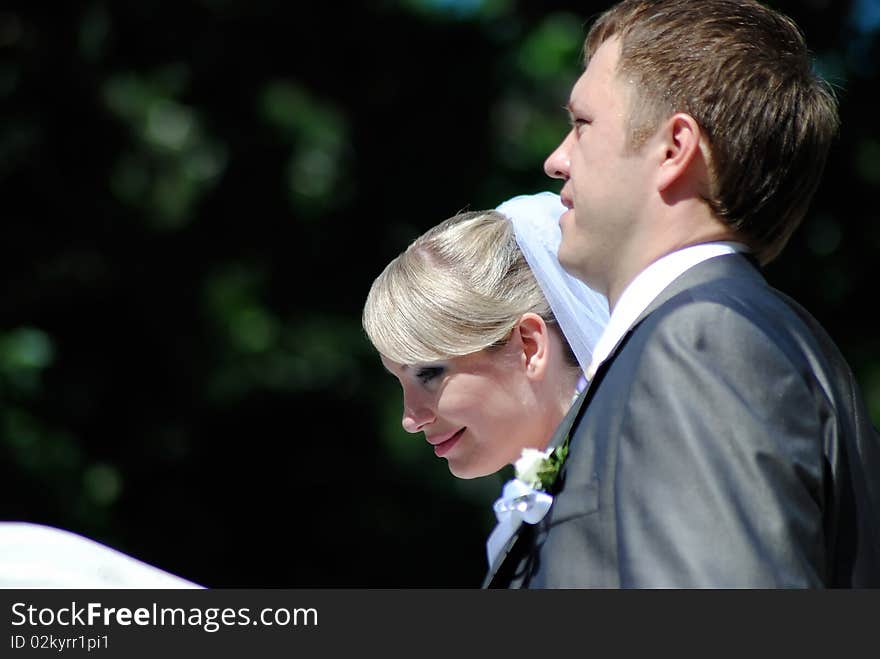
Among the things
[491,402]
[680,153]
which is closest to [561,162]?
[680,153]

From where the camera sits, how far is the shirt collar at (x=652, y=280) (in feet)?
6.34

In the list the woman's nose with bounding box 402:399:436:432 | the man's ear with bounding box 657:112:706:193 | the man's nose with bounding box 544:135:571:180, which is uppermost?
the man's nose with bounding box 544:135:571:180

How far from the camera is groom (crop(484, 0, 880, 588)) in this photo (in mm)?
1602

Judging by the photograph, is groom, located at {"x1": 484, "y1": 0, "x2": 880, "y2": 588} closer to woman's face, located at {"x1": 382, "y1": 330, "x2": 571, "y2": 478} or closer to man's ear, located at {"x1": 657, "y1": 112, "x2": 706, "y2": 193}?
man's ear, located at {"x1": 657, "y1": 112, "x2": 706, "y2": 193}

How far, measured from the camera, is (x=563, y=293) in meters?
2.76

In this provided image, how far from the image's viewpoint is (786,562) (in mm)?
1570

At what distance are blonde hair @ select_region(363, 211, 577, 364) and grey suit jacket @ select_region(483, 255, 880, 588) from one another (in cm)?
86

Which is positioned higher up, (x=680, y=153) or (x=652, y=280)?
(x=680, y=153)

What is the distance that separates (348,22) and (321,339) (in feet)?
6.17

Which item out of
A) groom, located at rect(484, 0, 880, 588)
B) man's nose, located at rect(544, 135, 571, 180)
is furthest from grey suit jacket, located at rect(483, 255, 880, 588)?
man's nose, located at rect(544, 135, 571, 180)

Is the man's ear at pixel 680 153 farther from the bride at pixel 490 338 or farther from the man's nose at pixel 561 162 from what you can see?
the bride at pixel 490 338

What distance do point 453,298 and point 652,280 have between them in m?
0.88

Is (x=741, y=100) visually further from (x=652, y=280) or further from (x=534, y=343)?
(x=534, y=343)

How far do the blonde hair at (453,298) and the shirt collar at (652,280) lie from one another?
794 mm
